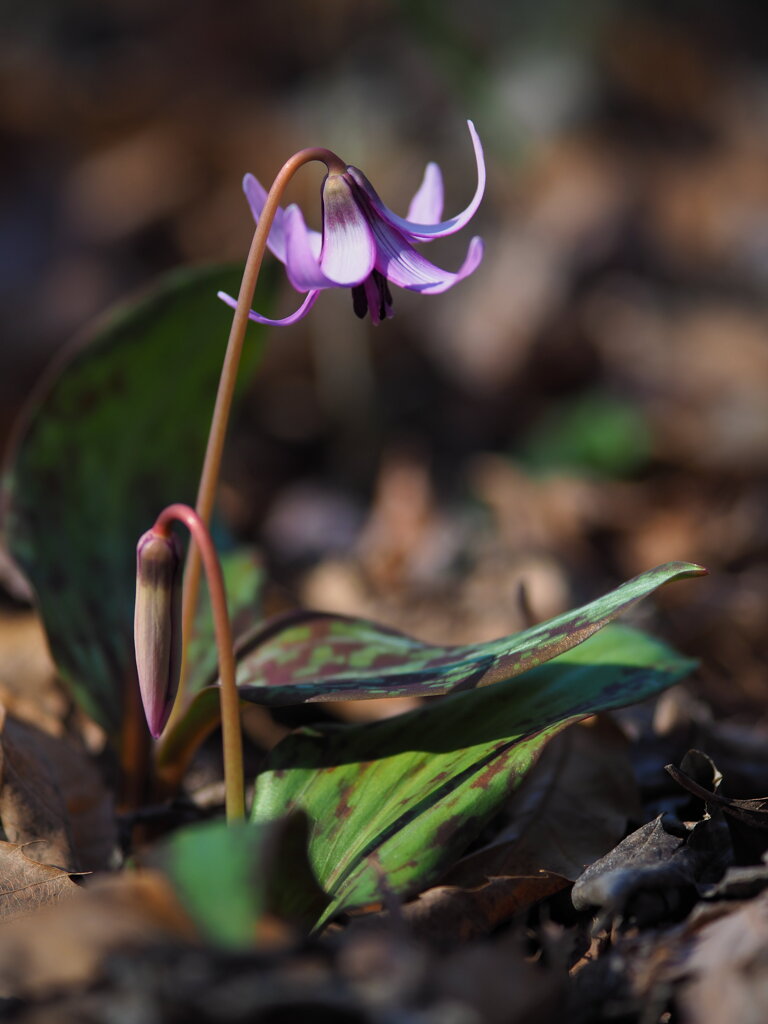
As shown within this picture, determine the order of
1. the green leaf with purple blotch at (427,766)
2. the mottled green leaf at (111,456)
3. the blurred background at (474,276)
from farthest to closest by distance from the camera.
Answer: the blurred background at (474,276), the mottled green leaf at (111,456), the green leaf with purple blotch at (427,766)

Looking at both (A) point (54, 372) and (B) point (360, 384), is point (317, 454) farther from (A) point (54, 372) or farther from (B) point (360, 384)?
(A) point (54, 372)

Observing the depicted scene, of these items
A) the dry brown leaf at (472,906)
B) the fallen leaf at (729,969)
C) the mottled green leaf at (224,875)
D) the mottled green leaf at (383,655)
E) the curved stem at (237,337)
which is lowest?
the dry brown leaf at (472,906)

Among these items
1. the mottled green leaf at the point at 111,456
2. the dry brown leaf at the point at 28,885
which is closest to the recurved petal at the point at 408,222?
the mottled green leaf at the point at 111,456

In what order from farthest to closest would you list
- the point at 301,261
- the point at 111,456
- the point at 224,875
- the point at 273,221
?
the point at 111,456 → the point at 273,221 → the point at 301,261 → the point at 224,875

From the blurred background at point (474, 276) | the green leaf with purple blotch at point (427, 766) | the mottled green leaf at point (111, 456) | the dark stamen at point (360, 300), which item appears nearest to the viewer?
the green leaf with purple blotch at point (427, 766)

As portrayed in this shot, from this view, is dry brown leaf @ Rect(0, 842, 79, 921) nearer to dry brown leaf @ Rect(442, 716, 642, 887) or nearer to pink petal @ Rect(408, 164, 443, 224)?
dry brown leaf @ Rect(442, 716, 642, 887)

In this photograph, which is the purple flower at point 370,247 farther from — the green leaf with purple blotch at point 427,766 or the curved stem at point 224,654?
the green leaf with purple blotch at point 427,766

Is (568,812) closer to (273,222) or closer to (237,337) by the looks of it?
(237,337)

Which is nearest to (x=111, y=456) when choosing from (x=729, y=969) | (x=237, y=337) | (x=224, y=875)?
(x=237, y=337)
